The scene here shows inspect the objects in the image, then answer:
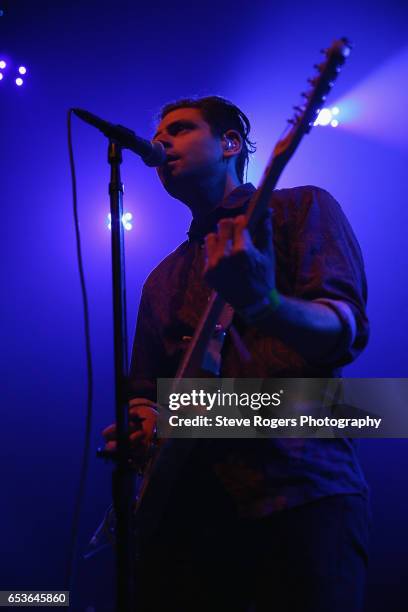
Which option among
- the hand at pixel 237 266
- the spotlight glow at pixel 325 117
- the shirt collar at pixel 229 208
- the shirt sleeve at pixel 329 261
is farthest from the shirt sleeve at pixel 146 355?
the spotlight glow at pixel 325 117

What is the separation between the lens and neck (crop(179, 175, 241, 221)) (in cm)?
175

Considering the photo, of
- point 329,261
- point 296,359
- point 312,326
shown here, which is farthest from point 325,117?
point 312,326

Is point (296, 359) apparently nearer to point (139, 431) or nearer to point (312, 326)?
point (312, 326)

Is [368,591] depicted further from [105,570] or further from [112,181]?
[112,181]

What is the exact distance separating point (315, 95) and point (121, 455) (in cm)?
90

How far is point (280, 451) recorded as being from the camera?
1147 mm

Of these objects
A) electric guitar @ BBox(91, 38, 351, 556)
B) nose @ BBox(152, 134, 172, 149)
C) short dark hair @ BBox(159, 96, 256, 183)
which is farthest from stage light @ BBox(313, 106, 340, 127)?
electric guitar @ BBox(91, 38, 351, 556)

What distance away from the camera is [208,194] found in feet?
5.80

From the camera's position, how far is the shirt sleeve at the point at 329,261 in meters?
1.12

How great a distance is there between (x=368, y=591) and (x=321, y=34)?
3.68 m

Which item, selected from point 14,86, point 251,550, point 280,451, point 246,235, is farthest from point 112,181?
point 14,86

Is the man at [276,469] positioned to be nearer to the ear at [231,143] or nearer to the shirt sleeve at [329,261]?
the shirt sleeve at [329,261]

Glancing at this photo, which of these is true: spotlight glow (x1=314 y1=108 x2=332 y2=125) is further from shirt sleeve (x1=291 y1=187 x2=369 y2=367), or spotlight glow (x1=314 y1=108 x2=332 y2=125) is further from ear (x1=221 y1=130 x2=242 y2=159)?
shirt sleeve (x1=291 y1=187 x2=369 y2=367)

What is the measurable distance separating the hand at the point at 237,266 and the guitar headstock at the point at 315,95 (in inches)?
8.3
